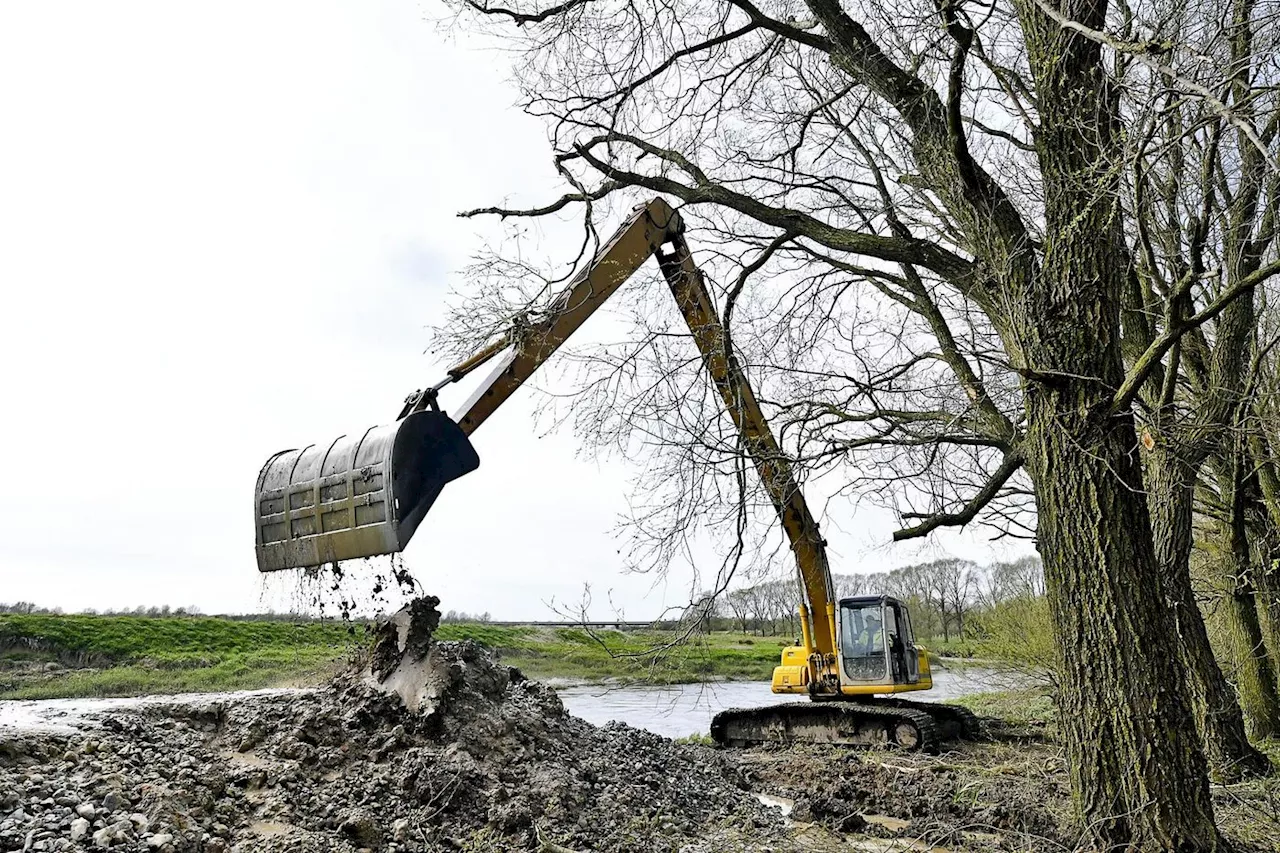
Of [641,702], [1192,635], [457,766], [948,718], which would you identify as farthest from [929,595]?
[457,766]

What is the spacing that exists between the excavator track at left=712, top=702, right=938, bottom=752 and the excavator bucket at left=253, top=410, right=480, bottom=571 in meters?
6.94

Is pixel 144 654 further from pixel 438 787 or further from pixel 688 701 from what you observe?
pixel 438 787

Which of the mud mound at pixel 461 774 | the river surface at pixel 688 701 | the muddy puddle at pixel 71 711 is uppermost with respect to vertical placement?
the muddy puddle at pixel 71 711

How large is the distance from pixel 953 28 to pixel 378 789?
576 cm

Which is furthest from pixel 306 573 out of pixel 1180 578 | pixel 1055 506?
pixel 1180 578

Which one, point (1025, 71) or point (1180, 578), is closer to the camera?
point (1025, 71)

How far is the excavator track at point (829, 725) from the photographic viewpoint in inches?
412

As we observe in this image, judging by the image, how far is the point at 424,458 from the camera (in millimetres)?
6000

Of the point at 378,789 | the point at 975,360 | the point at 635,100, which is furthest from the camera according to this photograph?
the point at 975,360

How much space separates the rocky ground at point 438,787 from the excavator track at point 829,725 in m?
1.68

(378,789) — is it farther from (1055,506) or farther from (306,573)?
(1055,506)

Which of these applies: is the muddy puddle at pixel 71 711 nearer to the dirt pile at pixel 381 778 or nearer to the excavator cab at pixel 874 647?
the dirt pile at pixel 381 778

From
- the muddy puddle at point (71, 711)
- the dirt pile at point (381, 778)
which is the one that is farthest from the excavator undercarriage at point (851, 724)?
the muddy puddle at point (71, 711)

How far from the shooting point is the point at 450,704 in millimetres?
7035
